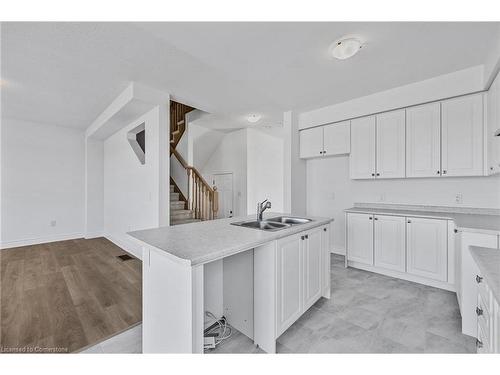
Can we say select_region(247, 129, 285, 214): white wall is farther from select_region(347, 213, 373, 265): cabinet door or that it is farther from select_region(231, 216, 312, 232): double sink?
select_region(231, 216, 312, 232): double sink

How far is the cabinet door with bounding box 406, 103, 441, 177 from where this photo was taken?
8.84 ft

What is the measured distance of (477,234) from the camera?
5.84 ft

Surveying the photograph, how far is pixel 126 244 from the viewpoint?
424 cm

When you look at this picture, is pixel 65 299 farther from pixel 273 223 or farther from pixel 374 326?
pixel 374 326

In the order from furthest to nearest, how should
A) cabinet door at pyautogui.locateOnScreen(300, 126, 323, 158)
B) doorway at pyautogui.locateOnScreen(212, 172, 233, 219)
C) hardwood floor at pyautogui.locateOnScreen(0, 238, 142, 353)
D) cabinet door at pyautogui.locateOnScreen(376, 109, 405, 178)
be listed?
doorway at pyautogui.locateOnScreen(212, 172, 233, 219)
cabinet door at pyautogui.locateOnScreen(300, 126, 323, 158)
cabinet door at pyautogui.locateOnScreen(376, 109, 405, 178)
hardwood floor at pyautogui.locateOnScreen(0, 238, 142, 353)

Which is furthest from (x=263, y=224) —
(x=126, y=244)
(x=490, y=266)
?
(x=126, y=244)

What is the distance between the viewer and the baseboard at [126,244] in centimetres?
384

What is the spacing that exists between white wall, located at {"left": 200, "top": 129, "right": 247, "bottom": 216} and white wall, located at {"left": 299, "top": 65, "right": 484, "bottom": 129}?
219 cm

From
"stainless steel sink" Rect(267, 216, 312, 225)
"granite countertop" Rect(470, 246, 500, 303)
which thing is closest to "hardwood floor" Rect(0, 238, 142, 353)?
"stainless steel sink" Rect(267, 216, 312, 225)

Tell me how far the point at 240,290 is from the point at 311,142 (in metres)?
2.85

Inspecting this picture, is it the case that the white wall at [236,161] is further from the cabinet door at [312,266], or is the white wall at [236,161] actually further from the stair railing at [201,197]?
the cabinet door at [312,266]

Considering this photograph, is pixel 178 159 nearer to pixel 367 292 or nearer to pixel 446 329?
pixel 367 292

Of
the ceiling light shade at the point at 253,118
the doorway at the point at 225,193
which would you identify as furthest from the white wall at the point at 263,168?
the ceiling light shade at the point at 253,118

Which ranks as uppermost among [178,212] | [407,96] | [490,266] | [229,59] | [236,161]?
[229,59]
